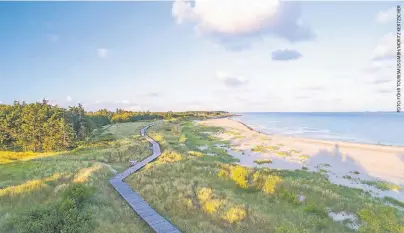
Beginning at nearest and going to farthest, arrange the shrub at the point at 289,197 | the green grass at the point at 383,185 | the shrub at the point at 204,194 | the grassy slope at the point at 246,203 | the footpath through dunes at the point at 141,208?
the footpath through dunes at the point at 141,208, the grassy slope at the point at 246,203, the shrub at the point at 204,194, the shrub at the point at 289,197, the green grass at the point at 383,185

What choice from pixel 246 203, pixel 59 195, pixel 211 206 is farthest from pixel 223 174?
Answer: pixel 59 195

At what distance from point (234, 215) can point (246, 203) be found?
8.80 ft

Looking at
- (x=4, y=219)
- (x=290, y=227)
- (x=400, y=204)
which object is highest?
(x=4, y=219)

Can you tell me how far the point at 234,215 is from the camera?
1592cm

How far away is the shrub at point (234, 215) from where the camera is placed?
1570 centimetres

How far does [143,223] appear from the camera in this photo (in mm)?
14711

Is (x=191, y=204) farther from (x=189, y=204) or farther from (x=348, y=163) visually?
(x=348, y=163)

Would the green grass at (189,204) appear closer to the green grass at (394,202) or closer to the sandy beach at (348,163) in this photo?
the green grass at (394,202)

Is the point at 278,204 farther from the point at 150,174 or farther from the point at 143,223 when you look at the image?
the point at 150,174

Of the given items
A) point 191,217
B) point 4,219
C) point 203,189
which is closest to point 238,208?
point 191,217

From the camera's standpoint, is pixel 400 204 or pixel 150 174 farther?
pixel 150 174

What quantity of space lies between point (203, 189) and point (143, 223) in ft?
21.5

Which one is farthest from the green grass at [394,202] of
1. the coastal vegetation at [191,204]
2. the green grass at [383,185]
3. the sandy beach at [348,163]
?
the green grass at [383,185]

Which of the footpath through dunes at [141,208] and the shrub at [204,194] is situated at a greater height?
the footpath through dunes at [141,208]
